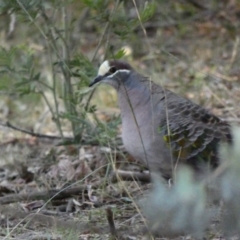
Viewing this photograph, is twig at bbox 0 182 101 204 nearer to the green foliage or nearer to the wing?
the green foliage

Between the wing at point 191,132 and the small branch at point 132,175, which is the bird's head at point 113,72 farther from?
the small branch at point 132,175

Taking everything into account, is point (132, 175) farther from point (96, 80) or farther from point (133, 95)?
point (96, 80)

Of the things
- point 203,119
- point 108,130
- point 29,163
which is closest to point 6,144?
point 29,163

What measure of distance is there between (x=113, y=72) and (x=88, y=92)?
0.19m

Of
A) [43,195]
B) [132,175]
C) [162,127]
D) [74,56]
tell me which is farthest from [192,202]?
[74,56]

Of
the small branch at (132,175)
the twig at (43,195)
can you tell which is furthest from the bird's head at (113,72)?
the twig at (43,195)

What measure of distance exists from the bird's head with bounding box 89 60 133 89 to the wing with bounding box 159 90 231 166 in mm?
298

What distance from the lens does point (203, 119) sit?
440 centimetres

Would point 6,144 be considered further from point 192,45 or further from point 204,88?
point 192,45

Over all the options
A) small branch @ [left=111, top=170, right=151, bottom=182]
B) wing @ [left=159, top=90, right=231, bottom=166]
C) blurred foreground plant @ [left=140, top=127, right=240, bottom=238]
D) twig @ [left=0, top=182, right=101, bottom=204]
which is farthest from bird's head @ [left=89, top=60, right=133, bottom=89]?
blurred foreground plant @ [left=140, top=127, right=240, bottom=238]

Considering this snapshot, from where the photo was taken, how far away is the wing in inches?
167

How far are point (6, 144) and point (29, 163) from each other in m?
0.67

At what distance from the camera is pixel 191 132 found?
4.31m

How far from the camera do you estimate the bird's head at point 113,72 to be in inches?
176
